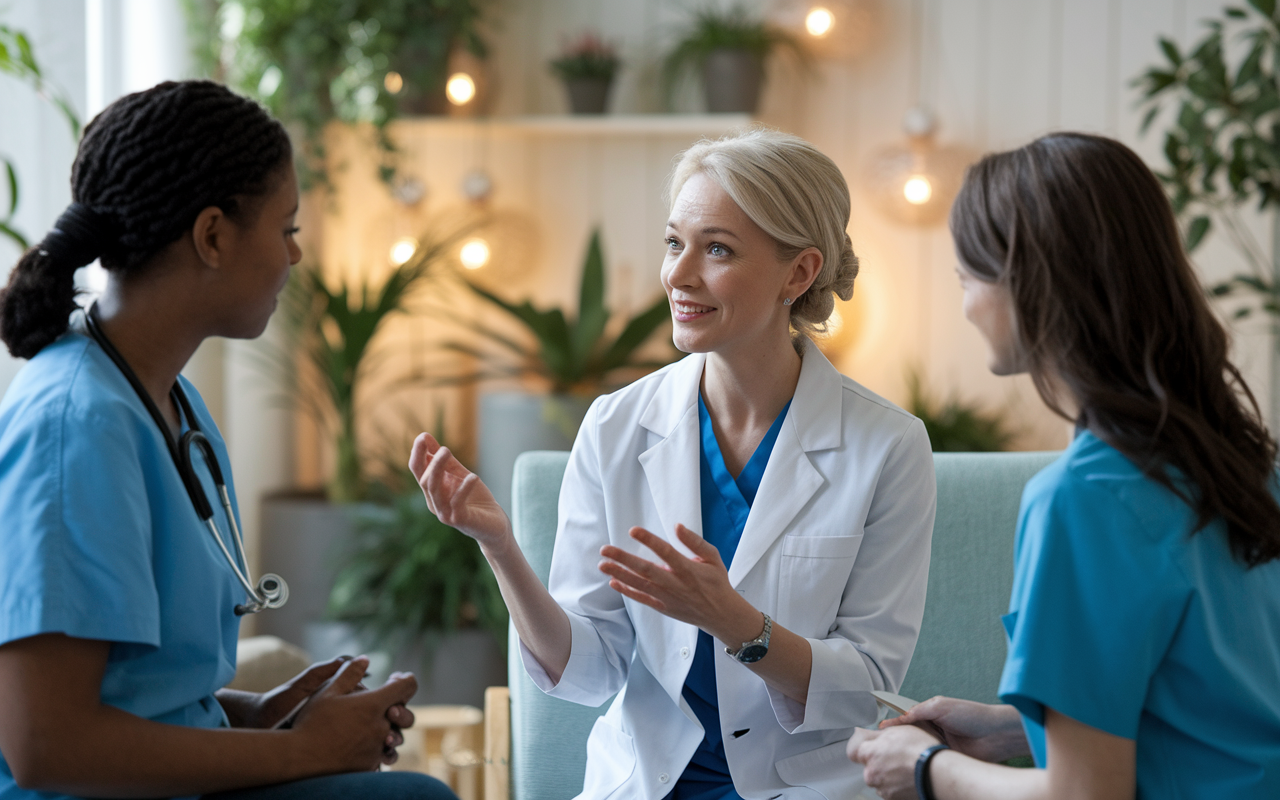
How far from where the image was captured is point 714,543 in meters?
1.60

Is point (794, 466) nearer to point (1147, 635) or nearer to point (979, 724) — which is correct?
point (979, 724)

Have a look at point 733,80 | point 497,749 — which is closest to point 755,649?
point 497,749

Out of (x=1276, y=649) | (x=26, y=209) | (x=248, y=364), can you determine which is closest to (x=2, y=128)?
(x=26, y=209)

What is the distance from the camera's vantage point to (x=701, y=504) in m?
1.61

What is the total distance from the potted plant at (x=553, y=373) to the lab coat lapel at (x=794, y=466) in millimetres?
1795

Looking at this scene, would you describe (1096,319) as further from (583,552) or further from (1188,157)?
(1188,157)

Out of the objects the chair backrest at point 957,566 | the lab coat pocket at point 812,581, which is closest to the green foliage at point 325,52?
the chair backrest at point 957,566

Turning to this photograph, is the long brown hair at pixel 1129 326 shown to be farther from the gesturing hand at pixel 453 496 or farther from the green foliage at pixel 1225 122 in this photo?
the green foliage at pixel 1225 122

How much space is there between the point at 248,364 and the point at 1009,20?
3.03 m

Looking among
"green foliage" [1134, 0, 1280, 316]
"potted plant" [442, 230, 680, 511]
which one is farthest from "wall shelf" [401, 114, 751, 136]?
"green foliage" [1134, 0, 1280, 316]

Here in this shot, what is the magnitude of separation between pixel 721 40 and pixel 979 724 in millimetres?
3103

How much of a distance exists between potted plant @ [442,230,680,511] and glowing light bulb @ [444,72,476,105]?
2.85 ft

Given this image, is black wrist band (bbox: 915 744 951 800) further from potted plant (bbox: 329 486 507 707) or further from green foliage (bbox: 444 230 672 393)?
green foliage (bbox: 444 230 672 393)

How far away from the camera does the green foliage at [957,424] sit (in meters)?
3.62
